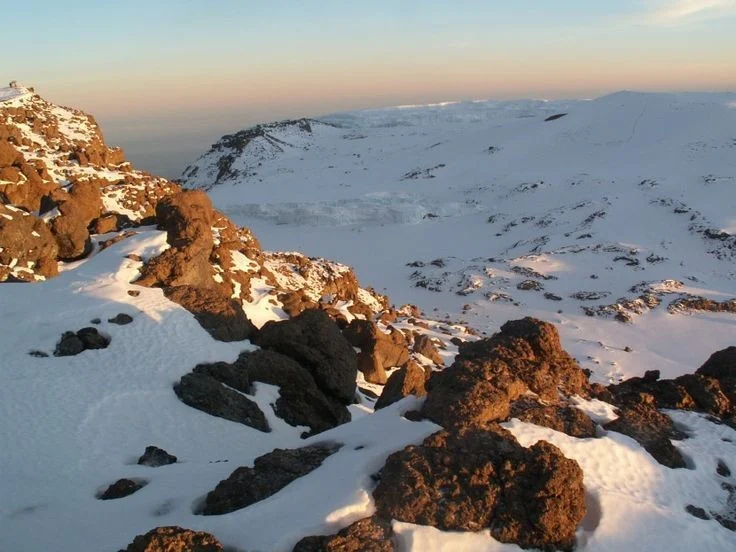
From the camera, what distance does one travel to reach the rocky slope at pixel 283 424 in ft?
20.5

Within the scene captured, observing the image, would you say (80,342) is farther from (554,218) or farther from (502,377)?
(554,218)

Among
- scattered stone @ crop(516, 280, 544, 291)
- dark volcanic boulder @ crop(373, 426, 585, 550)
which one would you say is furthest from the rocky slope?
scattered stone @ crop(516, 280, 544, 291)

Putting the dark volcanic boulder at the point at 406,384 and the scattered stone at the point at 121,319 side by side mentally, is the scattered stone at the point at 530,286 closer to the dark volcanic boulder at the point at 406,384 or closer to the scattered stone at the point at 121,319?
the dark volcanic boulder at the point at 406,384

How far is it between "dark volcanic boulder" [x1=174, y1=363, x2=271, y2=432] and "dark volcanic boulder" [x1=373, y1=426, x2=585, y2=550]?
5.28 m

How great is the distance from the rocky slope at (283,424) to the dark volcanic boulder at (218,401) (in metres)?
0.04

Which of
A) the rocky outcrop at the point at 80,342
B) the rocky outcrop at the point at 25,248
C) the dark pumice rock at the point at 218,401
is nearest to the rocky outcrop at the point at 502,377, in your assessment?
the dark pumice rock at the point at 218,401

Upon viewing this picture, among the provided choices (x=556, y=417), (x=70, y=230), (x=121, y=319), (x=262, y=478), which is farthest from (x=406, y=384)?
(x=70, y=230)

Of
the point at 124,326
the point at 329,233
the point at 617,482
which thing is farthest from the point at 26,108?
the point at 617,482

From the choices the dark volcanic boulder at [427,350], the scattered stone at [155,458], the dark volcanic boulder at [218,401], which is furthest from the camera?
the dark volcanic boulder at [427,350]

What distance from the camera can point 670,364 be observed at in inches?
730

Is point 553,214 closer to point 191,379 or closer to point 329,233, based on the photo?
point 329,233

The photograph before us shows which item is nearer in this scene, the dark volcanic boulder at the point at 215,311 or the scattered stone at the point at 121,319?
the scattered stone at the point at 121,319

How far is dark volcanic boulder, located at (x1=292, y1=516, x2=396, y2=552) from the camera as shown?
18.4 feet

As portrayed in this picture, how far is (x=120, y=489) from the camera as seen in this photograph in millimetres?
7879
